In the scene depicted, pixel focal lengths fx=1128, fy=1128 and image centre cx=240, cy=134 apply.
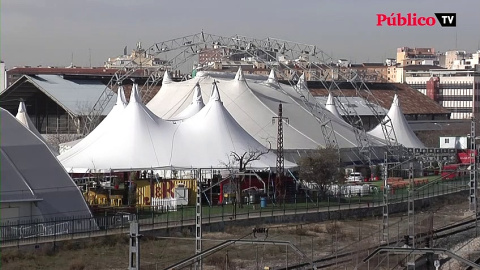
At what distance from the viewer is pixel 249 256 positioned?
134ft

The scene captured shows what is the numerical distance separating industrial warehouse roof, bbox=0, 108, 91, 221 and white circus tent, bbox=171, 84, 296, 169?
11.1 metres

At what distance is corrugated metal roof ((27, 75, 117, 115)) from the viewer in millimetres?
94688

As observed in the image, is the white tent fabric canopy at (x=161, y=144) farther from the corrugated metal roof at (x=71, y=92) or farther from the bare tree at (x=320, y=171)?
the corrugated metal roof at (x=71, y=92)

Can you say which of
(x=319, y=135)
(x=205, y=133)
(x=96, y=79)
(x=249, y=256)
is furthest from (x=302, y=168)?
(x=96, y=79)

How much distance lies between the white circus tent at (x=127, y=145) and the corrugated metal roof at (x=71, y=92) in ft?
108

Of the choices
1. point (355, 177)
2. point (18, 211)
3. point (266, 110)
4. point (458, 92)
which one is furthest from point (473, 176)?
point (458, 92)

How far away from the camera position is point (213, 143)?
5706 cm

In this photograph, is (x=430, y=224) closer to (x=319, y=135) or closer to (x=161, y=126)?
(x=161, y=126)

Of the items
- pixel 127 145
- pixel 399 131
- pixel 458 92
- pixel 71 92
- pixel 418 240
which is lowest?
pixel 418 240

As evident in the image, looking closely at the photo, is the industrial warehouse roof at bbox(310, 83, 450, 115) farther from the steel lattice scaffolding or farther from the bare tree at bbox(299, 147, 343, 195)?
the steel lattice scaffolding

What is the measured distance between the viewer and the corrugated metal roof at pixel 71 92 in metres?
94.7

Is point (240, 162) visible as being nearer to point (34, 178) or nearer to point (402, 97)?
point (34, 178)

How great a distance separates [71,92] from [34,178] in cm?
5606

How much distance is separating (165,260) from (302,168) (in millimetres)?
22597
